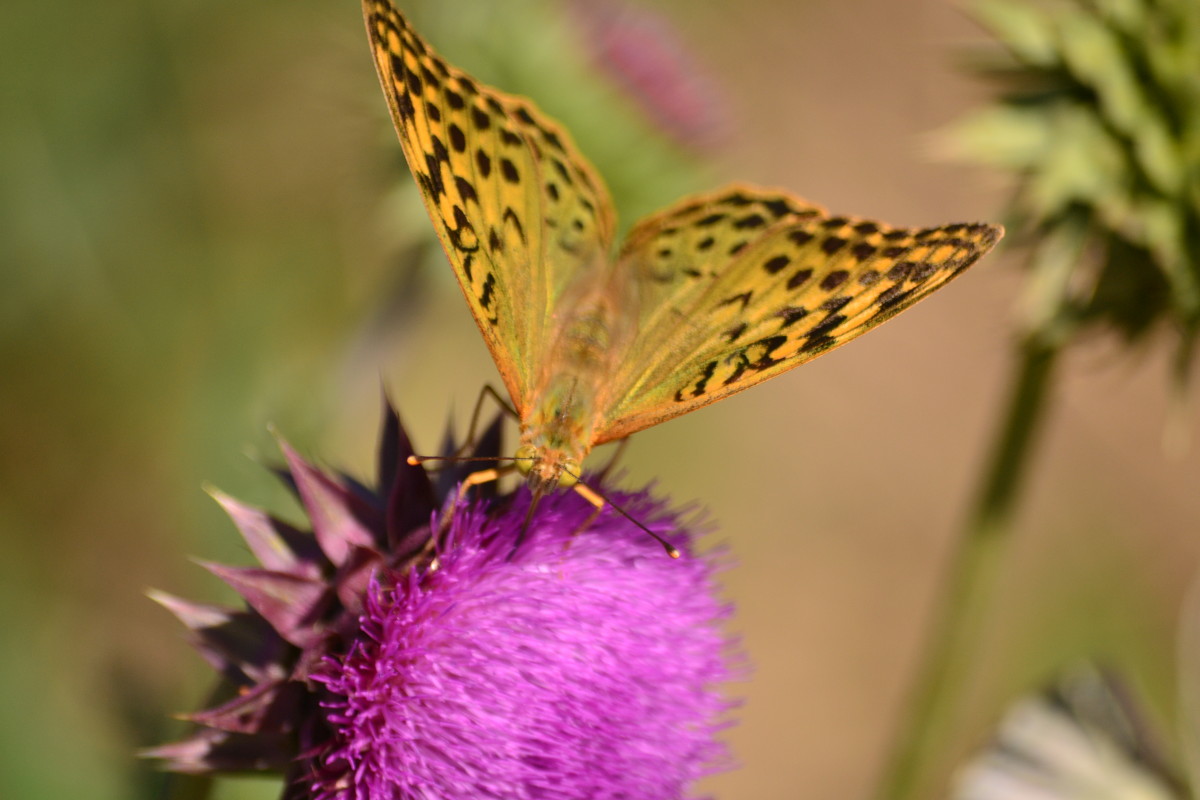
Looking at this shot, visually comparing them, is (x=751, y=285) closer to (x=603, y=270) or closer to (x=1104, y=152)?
(x=603, y=270)

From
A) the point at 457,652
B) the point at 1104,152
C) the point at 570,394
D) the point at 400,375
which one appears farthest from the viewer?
the point at 400,375

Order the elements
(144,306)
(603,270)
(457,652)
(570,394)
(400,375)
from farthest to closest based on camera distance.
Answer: (400,375), (144,306), (603,270), (570,394), (457,652)

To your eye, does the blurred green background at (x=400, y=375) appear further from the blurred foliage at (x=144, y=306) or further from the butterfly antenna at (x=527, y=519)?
the butterfly antenna at (x=527, y=519)

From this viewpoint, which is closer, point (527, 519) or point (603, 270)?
point (527, 519)

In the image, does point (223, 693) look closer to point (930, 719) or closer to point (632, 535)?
point (632, 535)

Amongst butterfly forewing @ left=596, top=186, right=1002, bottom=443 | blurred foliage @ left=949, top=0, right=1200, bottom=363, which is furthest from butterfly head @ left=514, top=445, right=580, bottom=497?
blurred foliage @ left=949, top=0, right=1200, bottom=363

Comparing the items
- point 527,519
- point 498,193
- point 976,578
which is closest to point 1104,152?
point 976,578
